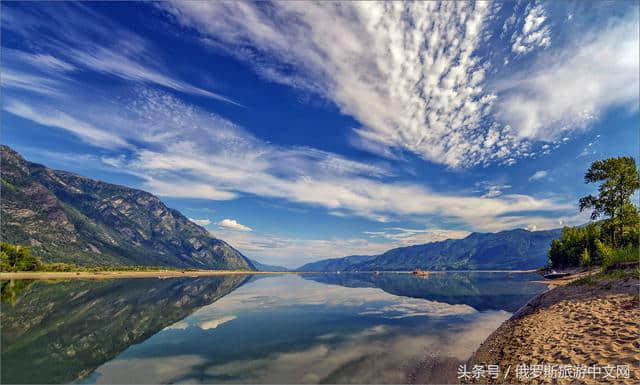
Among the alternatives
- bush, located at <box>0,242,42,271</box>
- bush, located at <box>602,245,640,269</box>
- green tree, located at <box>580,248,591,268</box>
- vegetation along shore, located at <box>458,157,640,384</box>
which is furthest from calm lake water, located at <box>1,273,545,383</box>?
bush, located at <box>0,242,42,271</box>

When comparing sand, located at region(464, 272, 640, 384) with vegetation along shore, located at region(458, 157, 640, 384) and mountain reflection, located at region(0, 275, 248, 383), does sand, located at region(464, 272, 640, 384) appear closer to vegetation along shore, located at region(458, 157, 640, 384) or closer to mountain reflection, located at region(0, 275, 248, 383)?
vegetation along shore, located at region(458, 157, 640, 384)

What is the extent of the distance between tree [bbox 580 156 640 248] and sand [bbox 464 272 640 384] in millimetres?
32586

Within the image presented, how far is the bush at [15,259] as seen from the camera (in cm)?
12404

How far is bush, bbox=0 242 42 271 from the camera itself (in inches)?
4884

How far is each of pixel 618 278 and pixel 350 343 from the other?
101 ft

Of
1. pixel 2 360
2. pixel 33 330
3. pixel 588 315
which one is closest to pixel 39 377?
pixel 2 360

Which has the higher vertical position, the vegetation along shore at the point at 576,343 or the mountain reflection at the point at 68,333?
the vegetation along shore at the point at 576,343

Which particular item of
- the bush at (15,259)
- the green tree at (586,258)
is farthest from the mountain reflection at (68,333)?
the bush at (15,259)

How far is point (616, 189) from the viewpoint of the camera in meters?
51.3

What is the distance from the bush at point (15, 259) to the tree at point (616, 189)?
207 metres

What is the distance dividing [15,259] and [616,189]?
698ft

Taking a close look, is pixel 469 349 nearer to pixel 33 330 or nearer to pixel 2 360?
pixel 2 360

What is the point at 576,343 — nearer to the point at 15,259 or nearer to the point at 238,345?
the point at 238,345

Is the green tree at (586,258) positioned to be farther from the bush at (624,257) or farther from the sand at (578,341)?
the sand at (578,341)
